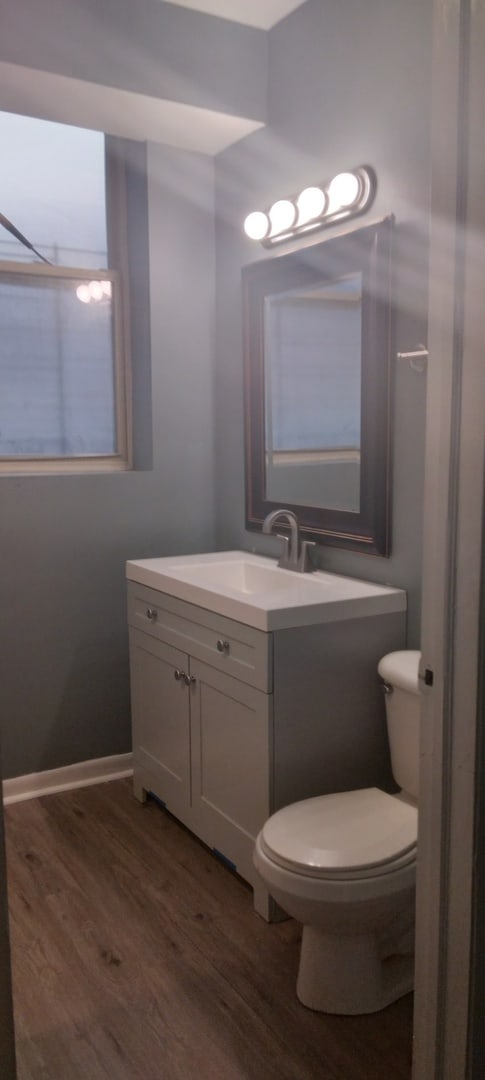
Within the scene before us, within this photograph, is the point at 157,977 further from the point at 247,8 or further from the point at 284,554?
the point at 247,8

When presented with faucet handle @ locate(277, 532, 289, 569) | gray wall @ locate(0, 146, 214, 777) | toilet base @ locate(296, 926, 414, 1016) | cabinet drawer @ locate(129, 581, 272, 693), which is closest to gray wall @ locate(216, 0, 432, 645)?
faucet handle @ locate(277, 532, 289, 569)

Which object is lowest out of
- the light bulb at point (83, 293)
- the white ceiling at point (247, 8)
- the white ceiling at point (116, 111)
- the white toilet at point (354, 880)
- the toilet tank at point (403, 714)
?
A: the white toilet at point (354, 880)

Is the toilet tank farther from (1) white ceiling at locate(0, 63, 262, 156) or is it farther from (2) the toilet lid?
(1) white ceiling at locate(0, 63, 262, 156)

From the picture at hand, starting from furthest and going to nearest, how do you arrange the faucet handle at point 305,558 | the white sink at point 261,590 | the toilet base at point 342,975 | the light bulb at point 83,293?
the light bulb at point 83,293
the faucet handle at point 305,558
the white sink at point 261,590
the toilet base at point 342,975

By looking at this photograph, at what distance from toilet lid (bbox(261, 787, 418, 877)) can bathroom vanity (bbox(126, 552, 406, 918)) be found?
175 millimetres

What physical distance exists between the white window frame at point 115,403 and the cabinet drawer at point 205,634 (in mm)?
546

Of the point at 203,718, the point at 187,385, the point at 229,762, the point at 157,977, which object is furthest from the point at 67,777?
the point at 187,385

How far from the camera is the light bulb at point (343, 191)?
230 cm

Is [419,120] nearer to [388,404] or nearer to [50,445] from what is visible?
[388,404]

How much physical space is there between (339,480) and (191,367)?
914mm

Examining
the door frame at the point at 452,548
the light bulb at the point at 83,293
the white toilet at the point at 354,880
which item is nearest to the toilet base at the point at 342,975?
the white toilet at the point at 354,880

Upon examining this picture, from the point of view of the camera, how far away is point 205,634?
241cm

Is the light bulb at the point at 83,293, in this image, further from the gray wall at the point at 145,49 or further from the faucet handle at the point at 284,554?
the faucet handle at the point at 284,554

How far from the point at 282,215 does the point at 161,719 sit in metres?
1.63
